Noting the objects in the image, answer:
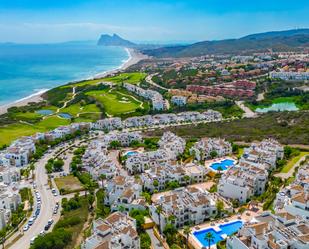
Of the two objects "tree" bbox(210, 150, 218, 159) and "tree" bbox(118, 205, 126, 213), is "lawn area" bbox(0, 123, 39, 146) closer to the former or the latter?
"tree" bbox(210, 150, 218, 159)

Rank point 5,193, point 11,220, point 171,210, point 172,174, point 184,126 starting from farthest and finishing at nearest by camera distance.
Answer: point 184,126 < point 172,174 < point 5,193 < point 11,220 < point 171,210

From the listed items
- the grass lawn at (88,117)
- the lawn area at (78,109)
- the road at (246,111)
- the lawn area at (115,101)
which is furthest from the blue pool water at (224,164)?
the lawn area at (78,109)

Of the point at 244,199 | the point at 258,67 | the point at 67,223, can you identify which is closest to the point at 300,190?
the point at 244,199

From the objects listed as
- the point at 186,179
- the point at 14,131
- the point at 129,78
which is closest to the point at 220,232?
the point at 186,179

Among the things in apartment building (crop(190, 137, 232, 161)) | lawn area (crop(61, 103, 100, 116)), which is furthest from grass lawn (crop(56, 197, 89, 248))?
lawn area (crop(61, 103, 100, 116))

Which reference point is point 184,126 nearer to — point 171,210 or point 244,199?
point 244,199
